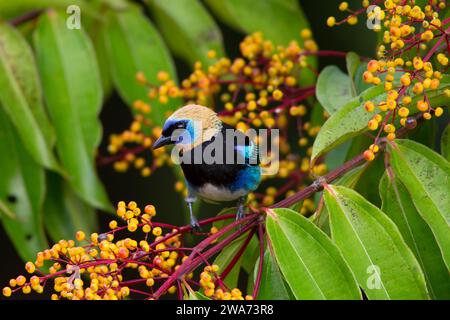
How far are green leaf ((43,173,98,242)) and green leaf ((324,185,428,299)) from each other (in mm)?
1173

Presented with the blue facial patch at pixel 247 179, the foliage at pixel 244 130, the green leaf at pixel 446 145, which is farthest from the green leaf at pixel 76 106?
the green leaf at pixel 446 145

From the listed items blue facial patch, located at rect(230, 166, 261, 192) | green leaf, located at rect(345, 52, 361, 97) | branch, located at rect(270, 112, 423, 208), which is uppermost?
green leaf, located at rect(345, 52, 361, 97)

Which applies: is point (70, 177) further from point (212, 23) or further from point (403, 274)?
point (403, 274)

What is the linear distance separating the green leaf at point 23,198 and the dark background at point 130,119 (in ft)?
3.62

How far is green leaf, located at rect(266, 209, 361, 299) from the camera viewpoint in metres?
1.49

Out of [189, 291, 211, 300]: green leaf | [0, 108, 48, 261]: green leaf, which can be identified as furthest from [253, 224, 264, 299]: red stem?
[0, 108, 48, 261]: green leaf

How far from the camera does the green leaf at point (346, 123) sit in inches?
64.4

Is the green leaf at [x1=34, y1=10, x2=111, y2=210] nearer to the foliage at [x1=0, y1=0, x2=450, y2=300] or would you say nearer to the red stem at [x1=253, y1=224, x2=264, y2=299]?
the foliage at [x1=0, y1=0, x2=450, y2=300]

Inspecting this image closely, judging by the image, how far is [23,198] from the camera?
94.1 inches

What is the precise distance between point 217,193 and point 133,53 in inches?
29.5

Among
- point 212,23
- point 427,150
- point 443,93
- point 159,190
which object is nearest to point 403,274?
point 427,150

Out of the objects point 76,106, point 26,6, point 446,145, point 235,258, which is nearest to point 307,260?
point 235,258

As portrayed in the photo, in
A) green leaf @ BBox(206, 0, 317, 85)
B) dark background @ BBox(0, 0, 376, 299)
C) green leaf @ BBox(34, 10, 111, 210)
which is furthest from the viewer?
dark background @ BBox(0, 0, 376, 299)
